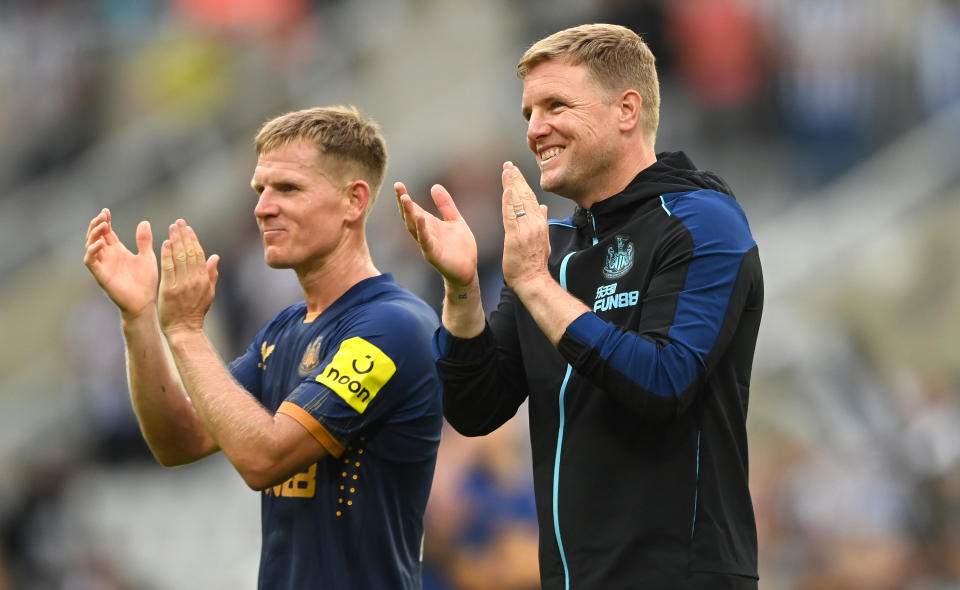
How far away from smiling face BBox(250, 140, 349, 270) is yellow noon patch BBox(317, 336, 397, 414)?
1.28 ft

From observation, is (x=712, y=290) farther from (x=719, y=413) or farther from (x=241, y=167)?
(x=241, y=167)

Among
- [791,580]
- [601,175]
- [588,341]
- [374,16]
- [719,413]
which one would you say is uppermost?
[374,16]

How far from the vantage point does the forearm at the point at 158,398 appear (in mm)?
4902

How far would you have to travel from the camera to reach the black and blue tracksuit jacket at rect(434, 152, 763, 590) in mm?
3600

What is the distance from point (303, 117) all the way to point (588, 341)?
1.80m

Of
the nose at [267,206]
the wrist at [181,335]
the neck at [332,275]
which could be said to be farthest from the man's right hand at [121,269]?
the neck at [332,275]

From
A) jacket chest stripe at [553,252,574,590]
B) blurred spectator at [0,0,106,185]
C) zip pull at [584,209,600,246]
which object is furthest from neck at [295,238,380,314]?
blurred spectator at [0,0,106,185]

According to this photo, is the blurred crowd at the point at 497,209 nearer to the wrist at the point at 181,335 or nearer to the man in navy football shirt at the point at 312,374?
the man in navy football shirt at the point at 312,374

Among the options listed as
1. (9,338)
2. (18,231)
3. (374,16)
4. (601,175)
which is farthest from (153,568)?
(601,175)

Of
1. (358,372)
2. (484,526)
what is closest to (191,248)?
(358,372)

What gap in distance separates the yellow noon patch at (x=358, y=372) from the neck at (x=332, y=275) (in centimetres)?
33

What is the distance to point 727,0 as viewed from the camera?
39.8 ft

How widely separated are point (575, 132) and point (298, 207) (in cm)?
120

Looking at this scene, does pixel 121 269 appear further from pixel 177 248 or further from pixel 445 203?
pixel 445 203
